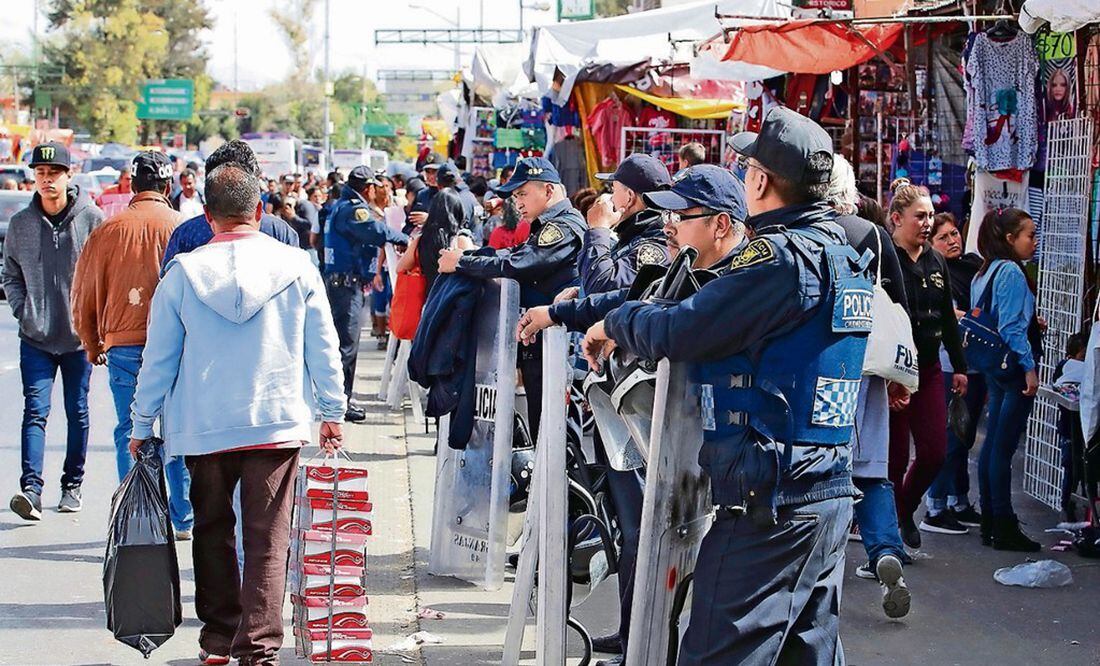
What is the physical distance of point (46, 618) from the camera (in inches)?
275

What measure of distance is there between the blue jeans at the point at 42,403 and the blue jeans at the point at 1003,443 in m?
5.17

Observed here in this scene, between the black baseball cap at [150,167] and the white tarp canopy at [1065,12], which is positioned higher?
the white tarp canopy at [1065,12]

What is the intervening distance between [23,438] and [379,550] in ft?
7.49

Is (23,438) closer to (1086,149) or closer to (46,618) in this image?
(46,618)

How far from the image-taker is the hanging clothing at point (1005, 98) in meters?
9.69

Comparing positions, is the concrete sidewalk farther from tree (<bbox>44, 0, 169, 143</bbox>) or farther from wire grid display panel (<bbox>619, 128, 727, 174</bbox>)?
tree (<bbox>44, 0, 169, 143</bbox>)

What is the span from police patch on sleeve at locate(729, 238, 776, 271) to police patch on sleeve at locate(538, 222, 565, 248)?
304 centimetres

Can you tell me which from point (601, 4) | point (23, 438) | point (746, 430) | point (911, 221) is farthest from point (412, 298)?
point (601, 4)

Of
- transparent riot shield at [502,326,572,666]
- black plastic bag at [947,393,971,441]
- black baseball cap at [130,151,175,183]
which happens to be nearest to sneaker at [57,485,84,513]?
black baseball cap at [130,151,175,183]

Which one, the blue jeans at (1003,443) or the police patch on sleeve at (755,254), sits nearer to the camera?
the police patch on sleeve at (755,254)

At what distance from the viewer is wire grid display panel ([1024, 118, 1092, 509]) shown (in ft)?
29.3

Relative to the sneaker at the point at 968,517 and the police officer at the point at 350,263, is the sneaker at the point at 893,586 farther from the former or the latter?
the police officer at the point at 350,263

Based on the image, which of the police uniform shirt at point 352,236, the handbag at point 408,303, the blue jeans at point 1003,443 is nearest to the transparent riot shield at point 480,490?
the blue jeans at point 1003,443

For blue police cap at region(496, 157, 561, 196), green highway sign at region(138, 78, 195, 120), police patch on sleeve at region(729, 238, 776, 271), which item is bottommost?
police patch on sleeve at region(729, 238, 776, 271)
